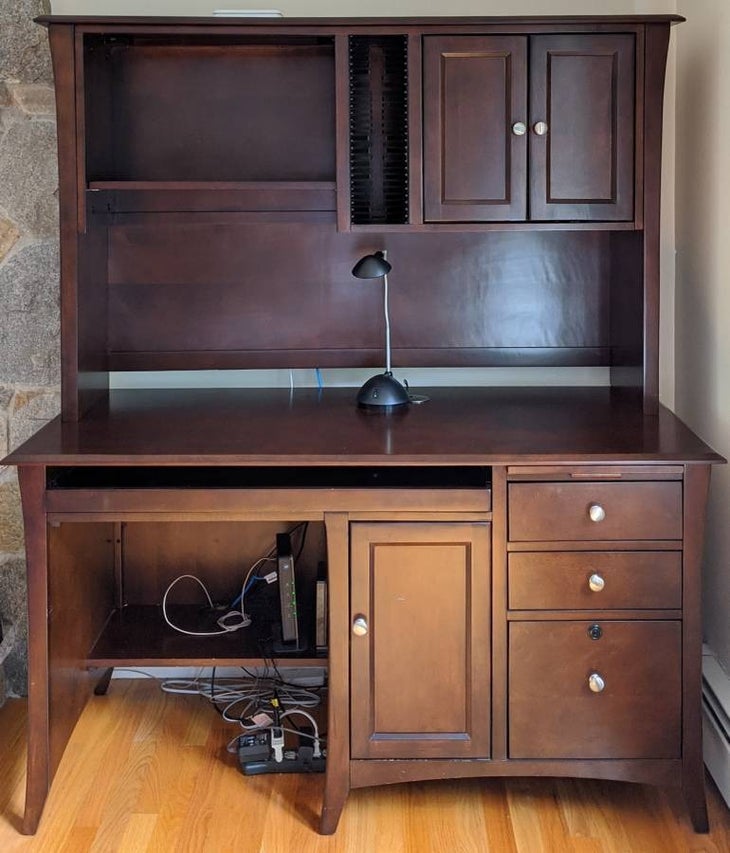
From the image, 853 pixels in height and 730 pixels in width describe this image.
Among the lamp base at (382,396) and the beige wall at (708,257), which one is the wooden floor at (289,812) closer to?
the beige wall at (708,257)

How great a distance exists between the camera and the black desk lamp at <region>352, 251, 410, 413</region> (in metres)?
2.51

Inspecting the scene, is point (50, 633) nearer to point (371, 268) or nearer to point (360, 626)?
point (360, 626)

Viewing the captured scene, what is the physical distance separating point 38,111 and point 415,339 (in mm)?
1069

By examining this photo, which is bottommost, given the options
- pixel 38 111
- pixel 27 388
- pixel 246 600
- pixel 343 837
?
pixel 343 837

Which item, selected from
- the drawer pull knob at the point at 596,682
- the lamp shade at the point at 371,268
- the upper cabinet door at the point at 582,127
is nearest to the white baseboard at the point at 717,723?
the drawer pull knob at the point at 596,682

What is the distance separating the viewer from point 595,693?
2211mm

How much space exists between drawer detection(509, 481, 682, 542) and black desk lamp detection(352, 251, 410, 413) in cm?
50

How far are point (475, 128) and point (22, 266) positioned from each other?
116 cm

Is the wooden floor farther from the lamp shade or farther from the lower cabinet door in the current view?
the lamp shade

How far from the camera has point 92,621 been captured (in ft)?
8.43

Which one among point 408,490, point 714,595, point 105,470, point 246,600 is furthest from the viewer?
point 246,600

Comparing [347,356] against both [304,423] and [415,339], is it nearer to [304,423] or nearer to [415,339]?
[415,339]

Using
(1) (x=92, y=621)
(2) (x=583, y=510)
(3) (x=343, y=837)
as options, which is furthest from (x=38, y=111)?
(3) (x=343, y=837)

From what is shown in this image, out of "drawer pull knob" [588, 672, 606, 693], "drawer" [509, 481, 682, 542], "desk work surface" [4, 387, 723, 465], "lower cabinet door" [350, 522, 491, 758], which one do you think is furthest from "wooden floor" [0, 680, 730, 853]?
"desk work surface" [4, 387, 723, 465]
